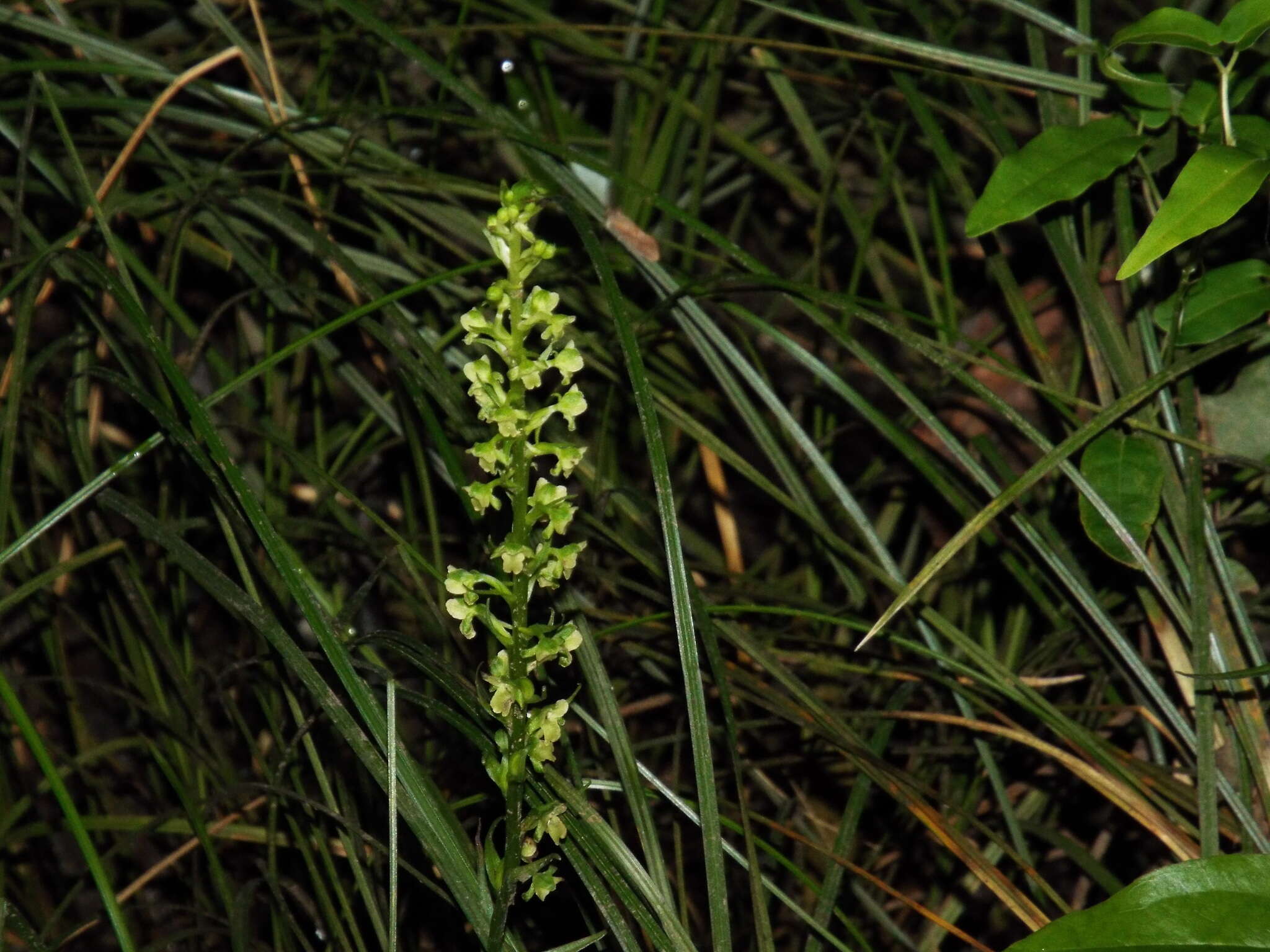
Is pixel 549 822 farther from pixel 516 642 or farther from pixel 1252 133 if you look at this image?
pixel 1252 133

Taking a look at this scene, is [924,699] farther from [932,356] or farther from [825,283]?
[825,283]

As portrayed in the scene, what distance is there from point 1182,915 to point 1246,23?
73cm

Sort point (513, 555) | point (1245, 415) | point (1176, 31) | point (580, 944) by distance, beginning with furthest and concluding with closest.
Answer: point (1245, 415)
point (1176, 31)
point (580, 944)
point (513, 555)

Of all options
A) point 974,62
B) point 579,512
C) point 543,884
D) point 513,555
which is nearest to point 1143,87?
A: point 974,62

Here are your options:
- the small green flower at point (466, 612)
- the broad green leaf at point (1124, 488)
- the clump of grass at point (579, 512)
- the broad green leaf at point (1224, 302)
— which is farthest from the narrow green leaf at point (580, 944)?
the broad green leaf at point (1224, 302)

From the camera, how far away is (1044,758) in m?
1.34

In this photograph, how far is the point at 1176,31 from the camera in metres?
0.98

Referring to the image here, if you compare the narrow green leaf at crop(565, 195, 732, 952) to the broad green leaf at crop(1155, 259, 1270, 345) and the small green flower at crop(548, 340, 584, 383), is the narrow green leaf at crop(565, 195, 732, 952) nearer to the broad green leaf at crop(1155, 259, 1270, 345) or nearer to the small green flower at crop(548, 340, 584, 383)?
the small green flower at crop(548, 340, 584, 383)

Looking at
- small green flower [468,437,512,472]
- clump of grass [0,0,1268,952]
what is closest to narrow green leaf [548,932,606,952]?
clump of grass [0,0,1268,952]

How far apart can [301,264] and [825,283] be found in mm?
758

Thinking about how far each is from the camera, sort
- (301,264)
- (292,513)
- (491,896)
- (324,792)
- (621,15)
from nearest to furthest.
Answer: (491,896)
(324,792)
(301,264)
(292,513)
(621,15)

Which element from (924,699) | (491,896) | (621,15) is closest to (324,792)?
(491,896)

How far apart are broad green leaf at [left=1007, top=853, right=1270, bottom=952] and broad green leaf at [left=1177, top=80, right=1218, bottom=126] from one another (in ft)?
2.23

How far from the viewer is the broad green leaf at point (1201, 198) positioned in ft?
2.97
